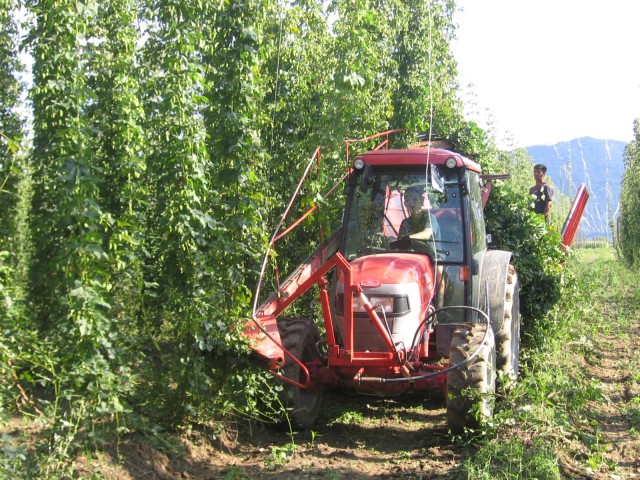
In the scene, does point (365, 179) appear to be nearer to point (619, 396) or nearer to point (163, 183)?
point (163, 183)

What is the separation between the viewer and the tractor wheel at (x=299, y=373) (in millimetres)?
6359

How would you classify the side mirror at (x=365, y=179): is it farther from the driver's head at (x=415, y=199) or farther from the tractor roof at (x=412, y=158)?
the driver's head at (x=415, y=199)

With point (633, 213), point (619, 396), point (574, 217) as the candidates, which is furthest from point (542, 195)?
point (633, 213)

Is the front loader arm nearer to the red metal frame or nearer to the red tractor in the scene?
the red tractor

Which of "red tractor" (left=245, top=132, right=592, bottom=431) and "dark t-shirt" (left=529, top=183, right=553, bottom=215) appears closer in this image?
"red tractor" (left=245, top=132, right=592, bottom=431)

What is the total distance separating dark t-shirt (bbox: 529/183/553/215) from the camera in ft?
34.3

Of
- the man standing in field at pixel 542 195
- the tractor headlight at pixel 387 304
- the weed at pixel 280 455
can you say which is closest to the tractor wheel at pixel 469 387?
the tractor headlight at pixel 387 304

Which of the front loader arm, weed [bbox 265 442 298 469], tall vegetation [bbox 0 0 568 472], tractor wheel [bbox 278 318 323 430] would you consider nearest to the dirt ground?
weed [bbox 265 442 298 469]

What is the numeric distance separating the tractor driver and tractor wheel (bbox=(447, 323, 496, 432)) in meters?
1.14

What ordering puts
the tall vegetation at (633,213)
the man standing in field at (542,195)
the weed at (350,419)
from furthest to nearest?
the tall vegetation at (633,213) < the man standing in field at (542,195) < the weed at (350,419)

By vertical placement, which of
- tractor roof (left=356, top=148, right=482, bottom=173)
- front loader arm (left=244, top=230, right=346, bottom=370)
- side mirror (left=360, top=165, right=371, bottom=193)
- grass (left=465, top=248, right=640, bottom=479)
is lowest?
grass (left=465, top=248, right=640, bottom=479)

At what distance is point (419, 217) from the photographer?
22.0ft

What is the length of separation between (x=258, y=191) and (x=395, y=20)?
5.57m

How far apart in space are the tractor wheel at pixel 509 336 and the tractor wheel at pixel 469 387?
0.56 metres
